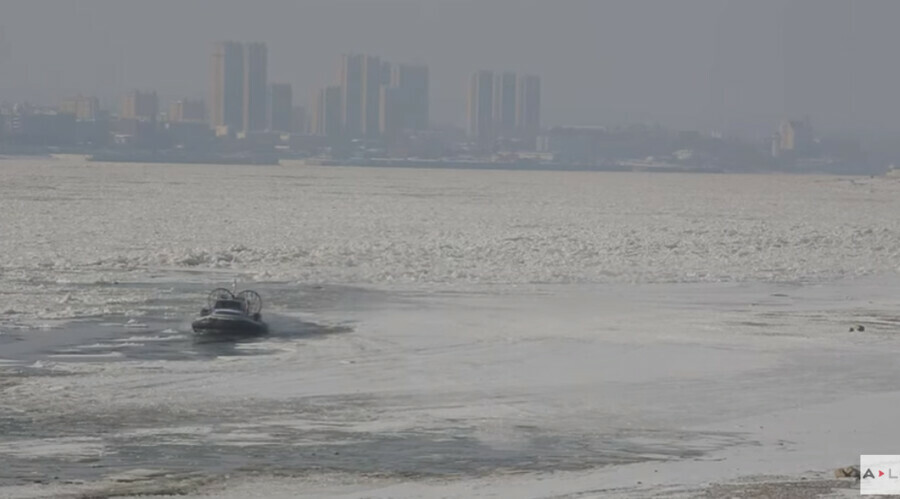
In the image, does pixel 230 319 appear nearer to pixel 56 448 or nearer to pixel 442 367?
pixel 442 367

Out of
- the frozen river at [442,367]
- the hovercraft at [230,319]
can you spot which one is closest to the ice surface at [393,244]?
the frozen river at [442,367]

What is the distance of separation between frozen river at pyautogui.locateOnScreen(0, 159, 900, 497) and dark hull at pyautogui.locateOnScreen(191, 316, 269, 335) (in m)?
0.30

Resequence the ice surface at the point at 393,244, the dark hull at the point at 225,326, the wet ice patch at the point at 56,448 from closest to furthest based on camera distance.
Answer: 1. the wet ice patch at the point at 56,448
2. the dark hull at the point at 225,326
3. the ice surface at the point at 393,244

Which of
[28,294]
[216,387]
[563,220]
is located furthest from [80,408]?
[563,220]

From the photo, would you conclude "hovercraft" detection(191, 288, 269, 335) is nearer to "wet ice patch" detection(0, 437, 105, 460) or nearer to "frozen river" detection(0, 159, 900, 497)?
"frozen river" detection(0, 159, 900, 497)

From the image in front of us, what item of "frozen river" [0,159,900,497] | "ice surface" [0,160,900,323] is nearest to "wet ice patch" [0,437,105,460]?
"frozen river" [0,159,900,497]

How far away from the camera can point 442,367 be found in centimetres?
1794

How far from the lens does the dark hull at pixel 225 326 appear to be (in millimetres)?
20391

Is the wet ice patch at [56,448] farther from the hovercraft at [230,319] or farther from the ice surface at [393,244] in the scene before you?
the ice surface at [393,244]

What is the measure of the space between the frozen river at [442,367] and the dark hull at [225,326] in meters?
0.30

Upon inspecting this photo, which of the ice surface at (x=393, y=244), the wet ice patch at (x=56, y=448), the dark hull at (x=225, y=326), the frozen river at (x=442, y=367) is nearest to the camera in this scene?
the frozen river at (x=442, y=367)

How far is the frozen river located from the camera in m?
11.9

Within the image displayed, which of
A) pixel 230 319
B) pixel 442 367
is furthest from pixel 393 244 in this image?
pixel 442 367

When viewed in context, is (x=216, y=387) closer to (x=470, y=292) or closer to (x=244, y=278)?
(x=470, y=292)
